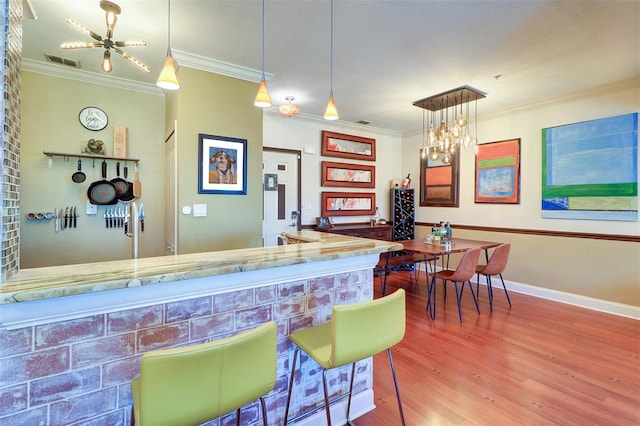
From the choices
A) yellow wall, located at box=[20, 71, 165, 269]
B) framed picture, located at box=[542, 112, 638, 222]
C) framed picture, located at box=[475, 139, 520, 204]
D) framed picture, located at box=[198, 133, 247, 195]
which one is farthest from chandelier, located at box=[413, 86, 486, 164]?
yellow wall, located at box=[20, 71, 165, 269]

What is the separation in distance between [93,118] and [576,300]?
6.26 metres

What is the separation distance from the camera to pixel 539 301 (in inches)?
155

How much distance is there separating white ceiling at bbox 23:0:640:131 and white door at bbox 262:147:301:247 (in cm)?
117

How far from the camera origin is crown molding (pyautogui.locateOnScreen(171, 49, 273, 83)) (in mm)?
2877

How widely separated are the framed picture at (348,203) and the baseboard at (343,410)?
3.35m

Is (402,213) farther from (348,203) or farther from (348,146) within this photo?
(348,146)

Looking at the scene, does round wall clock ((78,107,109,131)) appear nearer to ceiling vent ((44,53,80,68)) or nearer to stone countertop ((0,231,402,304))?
ceiling vent ((44,53,80,68))

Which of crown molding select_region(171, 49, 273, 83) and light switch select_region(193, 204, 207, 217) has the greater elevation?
crown molding select_region(171, 49, 273, 83)

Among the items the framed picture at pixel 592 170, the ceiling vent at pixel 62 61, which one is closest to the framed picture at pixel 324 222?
→ the framed picture at pixel 592 170

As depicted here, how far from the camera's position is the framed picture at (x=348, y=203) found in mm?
5047

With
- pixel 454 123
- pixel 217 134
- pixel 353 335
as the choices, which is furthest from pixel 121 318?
pixel 454 123

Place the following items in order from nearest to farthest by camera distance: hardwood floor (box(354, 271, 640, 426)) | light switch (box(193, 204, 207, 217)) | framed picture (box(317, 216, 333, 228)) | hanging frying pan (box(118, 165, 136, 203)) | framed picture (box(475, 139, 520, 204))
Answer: hardwood floor (box(354, 271, 640, 426))
light switch (box(193, 204, 207, 217))
hanging frying pan (box(118, 165, 136, 203))
framed picture (box(475, 139, 520, 204))
framed picture (box(317, 216, 333, 228))

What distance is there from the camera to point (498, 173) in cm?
457

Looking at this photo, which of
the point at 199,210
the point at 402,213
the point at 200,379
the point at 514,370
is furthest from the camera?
the point at 402,213
